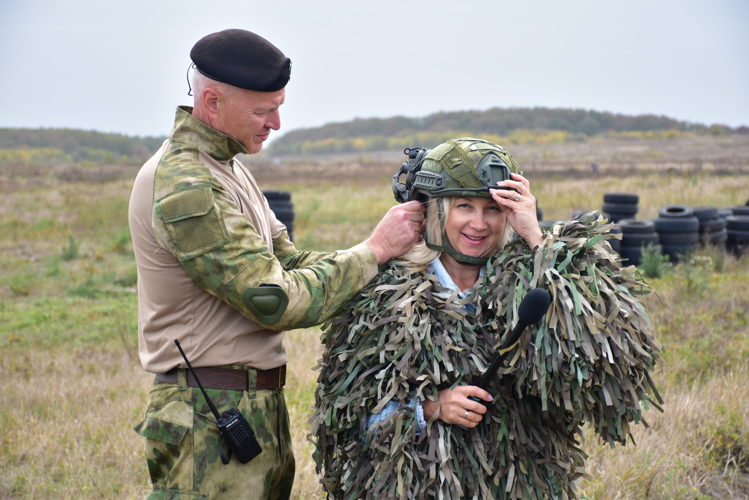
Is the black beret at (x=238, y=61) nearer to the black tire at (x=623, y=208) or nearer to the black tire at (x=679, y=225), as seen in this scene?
the black tire at (x=679, y=225)

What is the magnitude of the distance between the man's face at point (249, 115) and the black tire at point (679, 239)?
9.43 m

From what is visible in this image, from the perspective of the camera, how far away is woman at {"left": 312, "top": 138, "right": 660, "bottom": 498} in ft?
6.98

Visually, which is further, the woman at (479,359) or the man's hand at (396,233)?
the man's hand at (396,233)

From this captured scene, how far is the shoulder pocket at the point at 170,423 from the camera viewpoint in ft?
7.68

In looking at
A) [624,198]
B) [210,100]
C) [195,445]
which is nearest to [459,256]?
[210,100]

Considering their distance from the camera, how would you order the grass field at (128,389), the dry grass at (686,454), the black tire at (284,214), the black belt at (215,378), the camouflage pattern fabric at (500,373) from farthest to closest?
the black tire at (284,214) < the grass field at (128,389) < the dry grass at (686,454) < the black belt at (215,378) < the camouflage pattern fabric at (500,373)

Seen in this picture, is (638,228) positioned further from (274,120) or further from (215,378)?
(215,378)

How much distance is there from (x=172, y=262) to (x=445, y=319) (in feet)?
3.70

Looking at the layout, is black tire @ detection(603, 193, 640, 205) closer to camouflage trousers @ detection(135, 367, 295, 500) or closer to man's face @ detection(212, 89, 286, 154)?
man's face @ detection(212, 89, 286, 154)

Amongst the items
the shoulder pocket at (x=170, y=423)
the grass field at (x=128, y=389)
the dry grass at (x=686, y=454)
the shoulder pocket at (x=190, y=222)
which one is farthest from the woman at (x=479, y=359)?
the dry grass at (x=686, y=454)

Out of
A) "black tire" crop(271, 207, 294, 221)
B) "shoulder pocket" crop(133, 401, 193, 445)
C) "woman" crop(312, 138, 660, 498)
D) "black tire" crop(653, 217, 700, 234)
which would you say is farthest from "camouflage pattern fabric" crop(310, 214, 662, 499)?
"black tire" crop(271, 207, 294, 221)

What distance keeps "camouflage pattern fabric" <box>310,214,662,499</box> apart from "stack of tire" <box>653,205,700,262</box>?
872 centimetres

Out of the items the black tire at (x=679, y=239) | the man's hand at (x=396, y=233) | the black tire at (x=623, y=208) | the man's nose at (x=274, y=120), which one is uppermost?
the man's nose at (x=274, y=120)

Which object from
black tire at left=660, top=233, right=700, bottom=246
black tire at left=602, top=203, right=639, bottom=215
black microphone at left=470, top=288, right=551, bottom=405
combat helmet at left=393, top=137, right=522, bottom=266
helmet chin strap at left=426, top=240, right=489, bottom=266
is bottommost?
black tire at left=660, top=233, right=700, bottom=246
